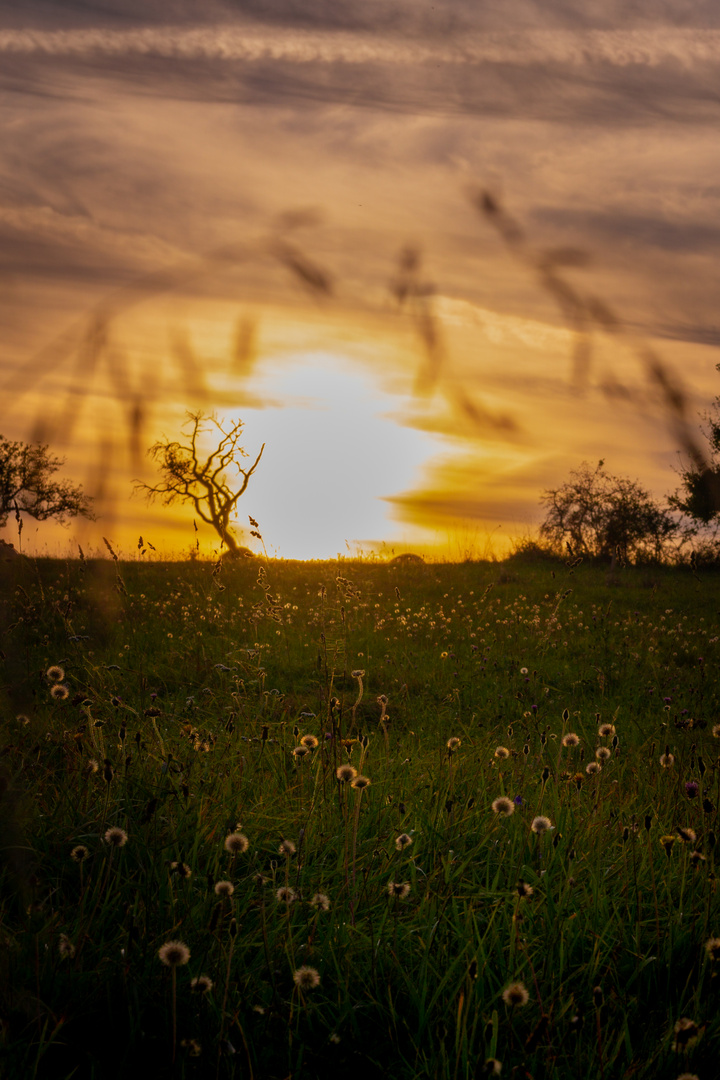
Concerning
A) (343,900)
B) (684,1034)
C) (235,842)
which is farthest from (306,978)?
(684,1034)

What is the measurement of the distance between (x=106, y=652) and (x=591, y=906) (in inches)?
254

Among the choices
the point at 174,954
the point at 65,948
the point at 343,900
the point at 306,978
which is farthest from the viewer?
the point at 343,900

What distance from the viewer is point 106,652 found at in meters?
8.26

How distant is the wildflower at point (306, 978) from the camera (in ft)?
7.05

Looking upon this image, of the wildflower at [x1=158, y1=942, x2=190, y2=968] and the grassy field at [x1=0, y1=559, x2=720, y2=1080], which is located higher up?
the wildflower at [x1=158, y1=942, x2=190, y2=968]

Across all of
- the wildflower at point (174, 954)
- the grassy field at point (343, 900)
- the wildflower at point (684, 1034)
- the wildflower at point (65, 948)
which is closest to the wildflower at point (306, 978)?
the grassy field at point (343, 900)

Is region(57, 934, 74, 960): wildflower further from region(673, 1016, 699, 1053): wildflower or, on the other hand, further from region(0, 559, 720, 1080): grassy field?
region(673, 1016, 699, 1053): wildflower

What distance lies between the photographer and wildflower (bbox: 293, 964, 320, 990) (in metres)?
2.15

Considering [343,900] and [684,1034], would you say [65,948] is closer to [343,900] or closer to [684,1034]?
[343,900]

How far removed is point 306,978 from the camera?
222 centimetres

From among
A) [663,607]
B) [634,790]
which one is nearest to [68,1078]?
[634,790]

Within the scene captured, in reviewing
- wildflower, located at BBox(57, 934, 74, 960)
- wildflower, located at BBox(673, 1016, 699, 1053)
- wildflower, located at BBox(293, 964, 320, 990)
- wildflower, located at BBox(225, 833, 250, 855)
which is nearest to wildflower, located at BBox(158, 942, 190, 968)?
wildflower, located at BBox(293, 964, 320, 990)

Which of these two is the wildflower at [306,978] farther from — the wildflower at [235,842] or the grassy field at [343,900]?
the wildflower at [235,842]

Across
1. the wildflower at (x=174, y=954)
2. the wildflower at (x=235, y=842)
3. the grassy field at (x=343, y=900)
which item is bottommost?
the grassy field at (x=343, y=900)
